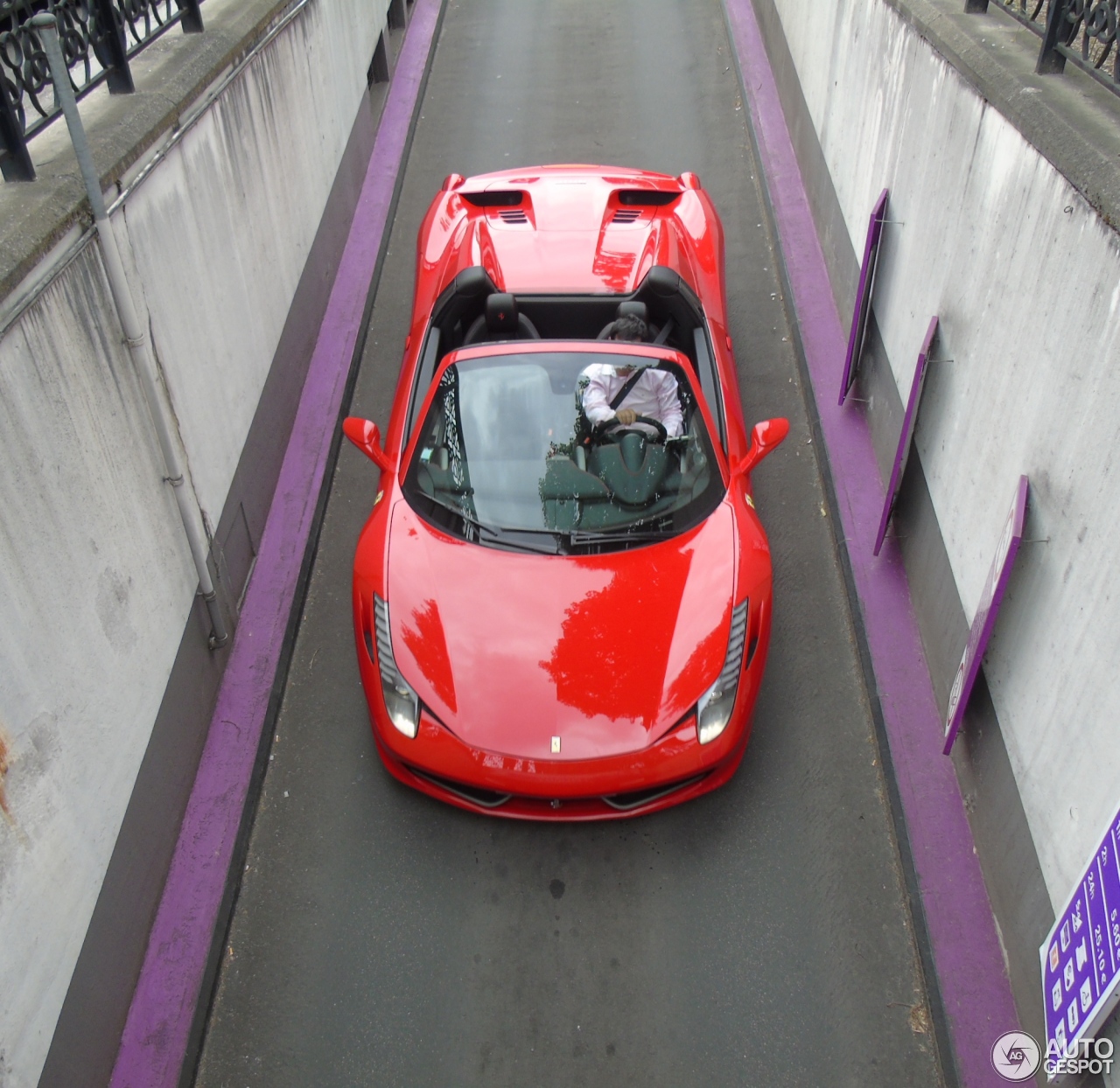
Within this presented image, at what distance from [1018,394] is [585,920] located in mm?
2836

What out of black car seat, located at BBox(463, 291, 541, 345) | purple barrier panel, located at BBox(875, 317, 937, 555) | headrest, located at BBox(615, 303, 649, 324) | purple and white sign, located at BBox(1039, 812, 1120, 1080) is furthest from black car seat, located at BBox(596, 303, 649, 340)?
purple and white sign, located at BBox(1039, 812, 1120, 1080)

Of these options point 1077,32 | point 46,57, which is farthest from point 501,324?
point 1077,32

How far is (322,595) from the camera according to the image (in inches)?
226

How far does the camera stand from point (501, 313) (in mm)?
5531

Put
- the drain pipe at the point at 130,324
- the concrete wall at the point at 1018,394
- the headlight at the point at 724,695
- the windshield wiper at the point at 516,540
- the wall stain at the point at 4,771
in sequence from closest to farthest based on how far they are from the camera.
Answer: the wall stain at the point at 4,771 → the concrete wall at the point at 1018,394 → the drain pipe at the point at 130,324 → the headlight at the point at 724,695 → the windshield wiper at the point at 516,540

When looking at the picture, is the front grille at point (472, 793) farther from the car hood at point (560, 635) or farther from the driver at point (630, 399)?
the driver at point (630, 399)

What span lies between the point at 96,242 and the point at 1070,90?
164 inches

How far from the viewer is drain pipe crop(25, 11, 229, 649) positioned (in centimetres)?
377

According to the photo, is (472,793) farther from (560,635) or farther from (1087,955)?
(1087,955)

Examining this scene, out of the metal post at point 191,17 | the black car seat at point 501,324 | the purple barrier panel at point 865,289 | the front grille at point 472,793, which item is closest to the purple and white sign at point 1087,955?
the front grille at point 472,793

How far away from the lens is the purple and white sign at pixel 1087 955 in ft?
9.34

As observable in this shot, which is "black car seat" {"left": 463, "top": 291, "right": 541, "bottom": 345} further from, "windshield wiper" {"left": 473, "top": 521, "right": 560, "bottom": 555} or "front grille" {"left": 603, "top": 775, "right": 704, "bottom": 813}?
"front grille" {"left": 603, "top": 775, "right": 704, "bottom": 813}

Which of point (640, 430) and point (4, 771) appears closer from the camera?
point (4, 771)

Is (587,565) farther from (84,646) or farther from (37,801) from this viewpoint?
(37,801)
